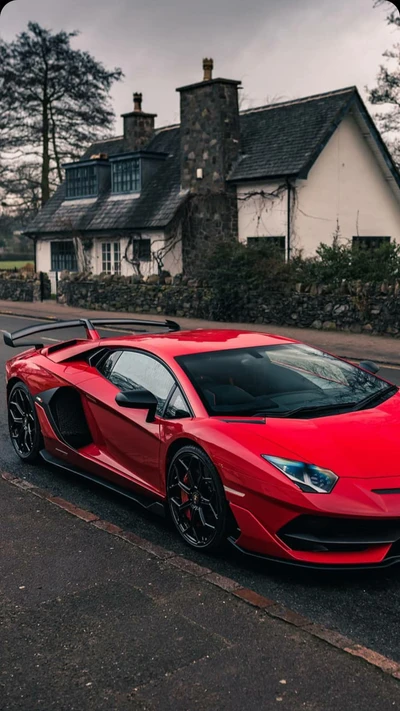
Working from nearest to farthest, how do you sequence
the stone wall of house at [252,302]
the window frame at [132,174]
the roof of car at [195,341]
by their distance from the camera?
1. the roof of car at [195,341]
2. the stone wall of house at [252,302]
3. the window frame at [132,174]

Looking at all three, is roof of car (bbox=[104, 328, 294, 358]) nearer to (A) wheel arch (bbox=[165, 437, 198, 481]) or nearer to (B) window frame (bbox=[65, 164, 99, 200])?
(A) wheel arch (bbox=[165, 437, 198, 481])

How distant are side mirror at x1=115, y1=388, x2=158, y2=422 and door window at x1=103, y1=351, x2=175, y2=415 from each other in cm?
6

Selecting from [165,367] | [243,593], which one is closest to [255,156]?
[165,367]

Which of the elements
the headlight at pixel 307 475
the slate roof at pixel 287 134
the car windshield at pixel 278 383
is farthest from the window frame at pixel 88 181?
the headlight at pixel 307 475

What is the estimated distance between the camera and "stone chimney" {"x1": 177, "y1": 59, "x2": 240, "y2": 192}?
3138 centimetres

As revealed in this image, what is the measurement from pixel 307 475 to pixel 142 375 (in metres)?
1.93

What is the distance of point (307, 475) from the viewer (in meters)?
4.86

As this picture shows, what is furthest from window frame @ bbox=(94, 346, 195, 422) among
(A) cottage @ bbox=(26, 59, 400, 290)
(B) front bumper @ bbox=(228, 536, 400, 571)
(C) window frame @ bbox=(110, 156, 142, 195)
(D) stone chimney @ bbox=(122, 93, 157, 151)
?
(D) stone chimney @ bbox=(122, 93, 157, 151)

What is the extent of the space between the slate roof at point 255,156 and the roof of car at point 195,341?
75.7 ft

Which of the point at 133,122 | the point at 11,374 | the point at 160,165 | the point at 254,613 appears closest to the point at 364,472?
the point at 254,613

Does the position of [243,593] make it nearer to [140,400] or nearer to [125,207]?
[140,400]

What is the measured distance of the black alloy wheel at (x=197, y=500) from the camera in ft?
16.8

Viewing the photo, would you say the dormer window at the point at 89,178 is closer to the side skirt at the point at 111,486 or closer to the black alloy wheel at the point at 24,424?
the black alloy wheel at the point at 24,424

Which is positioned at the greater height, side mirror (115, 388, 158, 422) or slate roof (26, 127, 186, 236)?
slate roof (26, 127, 186, 236)
